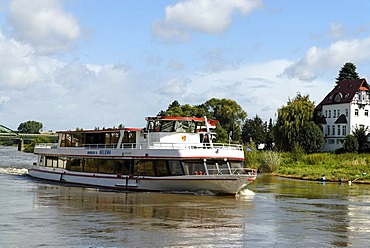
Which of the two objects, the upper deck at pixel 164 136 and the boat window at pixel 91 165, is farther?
the boat window at pixel 91 165

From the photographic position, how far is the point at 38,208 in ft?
84.9

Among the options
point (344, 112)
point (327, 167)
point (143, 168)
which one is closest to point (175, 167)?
point (143, 168)

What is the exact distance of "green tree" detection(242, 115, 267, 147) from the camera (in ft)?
340

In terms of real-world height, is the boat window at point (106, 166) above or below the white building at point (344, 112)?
below

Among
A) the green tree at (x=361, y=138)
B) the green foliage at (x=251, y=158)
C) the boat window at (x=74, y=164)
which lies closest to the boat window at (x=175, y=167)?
the boat window at (x=74, y=164)

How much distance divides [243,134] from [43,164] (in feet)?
232

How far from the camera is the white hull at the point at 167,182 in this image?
3167 centimetres

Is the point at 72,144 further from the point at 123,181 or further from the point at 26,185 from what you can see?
the point at 123,181

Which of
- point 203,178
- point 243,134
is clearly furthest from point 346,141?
point 203,178

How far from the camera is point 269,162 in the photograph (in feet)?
199

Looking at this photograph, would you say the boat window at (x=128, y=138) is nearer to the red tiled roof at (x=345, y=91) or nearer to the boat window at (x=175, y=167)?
the boat window at (x=175, y=167)

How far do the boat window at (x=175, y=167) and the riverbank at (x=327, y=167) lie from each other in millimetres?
20389

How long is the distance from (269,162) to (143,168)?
28.8 m

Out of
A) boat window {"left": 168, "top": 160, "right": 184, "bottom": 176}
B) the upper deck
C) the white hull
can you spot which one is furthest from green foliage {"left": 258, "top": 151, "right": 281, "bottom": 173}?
boat window {"left": 168, "top": 160, "right": 184, "bottom": 176}
